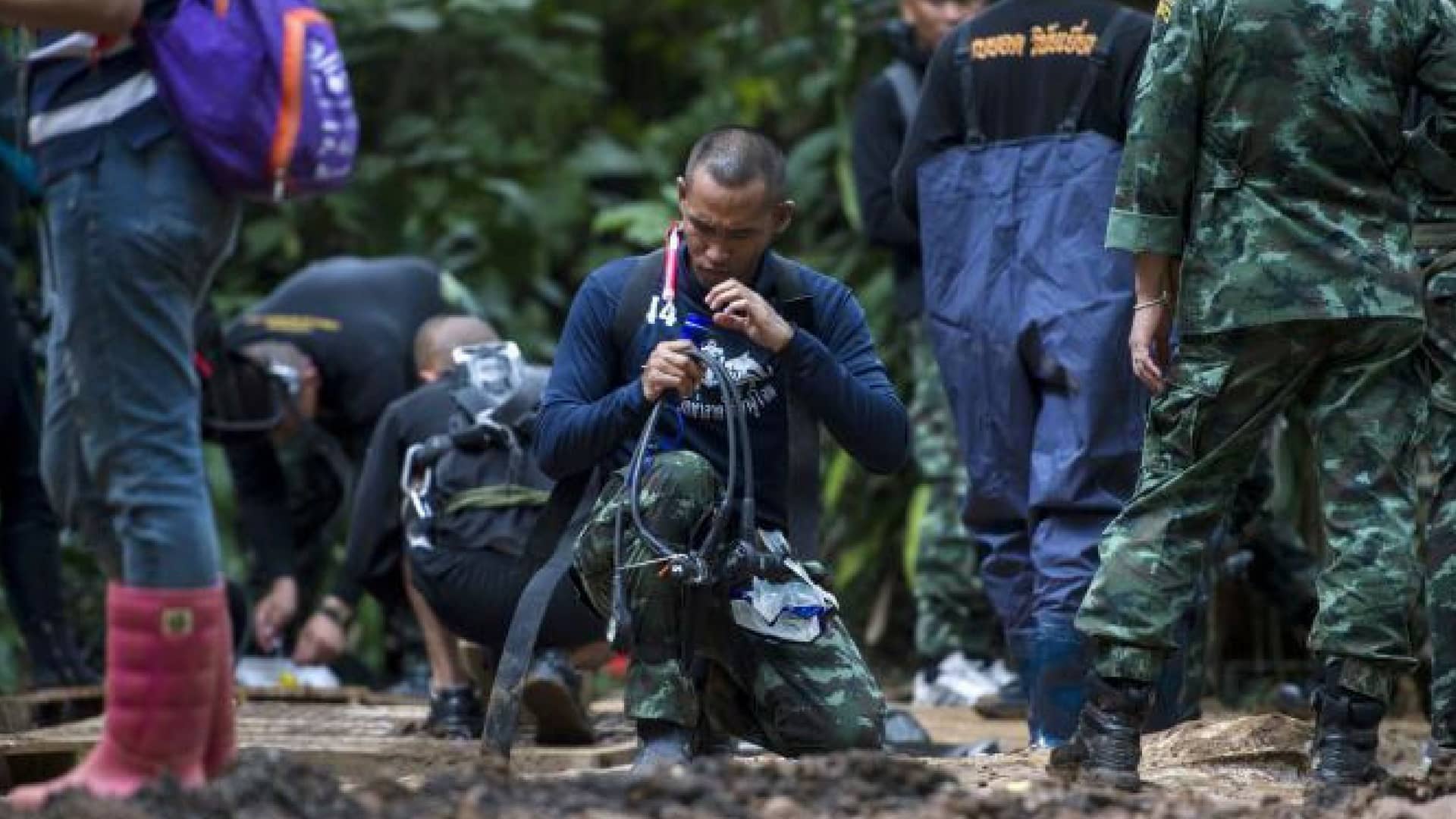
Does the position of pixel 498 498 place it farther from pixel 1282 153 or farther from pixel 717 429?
pixel 1282 153

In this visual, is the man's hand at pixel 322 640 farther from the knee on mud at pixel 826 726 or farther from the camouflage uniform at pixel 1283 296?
the camouflage uniform at pixel 1283 296

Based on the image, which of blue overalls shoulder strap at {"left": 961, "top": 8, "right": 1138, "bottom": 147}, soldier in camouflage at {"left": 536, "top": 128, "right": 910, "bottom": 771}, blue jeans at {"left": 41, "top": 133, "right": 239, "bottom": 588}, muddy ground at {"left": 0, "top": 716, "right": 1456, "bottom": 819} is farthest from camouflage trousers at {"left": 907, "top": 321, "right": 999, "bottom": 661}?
blue jeans at {"left": 41, "top": 133, "right": 239, "bottom": 588}

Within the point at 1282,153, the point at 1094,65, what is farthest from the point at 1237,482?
the point at 1094,65

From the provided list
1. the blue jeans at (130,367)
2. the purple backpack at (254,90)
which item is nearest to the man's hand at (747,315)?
the purple backpack at (254,90)

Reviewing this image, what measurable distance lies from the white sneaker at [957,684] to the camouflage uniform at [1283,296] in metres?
3.15

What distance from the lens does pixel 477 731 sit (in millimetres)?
6898

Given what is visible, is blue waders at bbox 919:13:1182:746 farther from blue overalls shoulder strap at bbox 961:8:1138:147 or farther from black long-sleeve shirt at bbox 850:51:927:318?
black long-sleeve shirt at bbox 850:51:927:318

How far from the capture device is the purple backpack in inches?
165

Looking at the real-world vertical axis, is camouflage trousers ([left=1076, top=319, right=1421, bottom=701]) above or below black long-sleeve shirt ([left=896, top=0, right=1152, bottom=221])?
below

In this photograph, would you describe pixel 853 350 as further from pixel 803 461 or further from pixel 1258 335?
pixel 1258 335

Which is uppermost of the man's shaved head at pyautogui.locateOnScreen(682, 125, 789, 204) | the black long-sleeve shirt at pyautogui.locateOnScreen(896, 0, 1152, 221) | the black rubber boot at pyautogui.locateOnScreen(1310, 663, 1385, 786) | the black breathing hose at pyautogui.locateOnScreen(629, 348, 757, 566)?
the black long-sleeve shirt at pyautogui.locateOnScreen(896, 0, 1152, 221)

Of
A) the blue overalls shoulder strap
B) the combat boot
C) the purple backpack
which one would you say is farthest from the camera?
the blue overalls shoulder strap

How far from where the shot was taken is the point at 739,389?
508 cm

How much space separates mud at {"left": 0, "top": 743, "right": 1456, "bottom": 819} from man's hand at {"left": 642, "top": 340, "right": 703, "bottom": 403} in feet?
2.65
